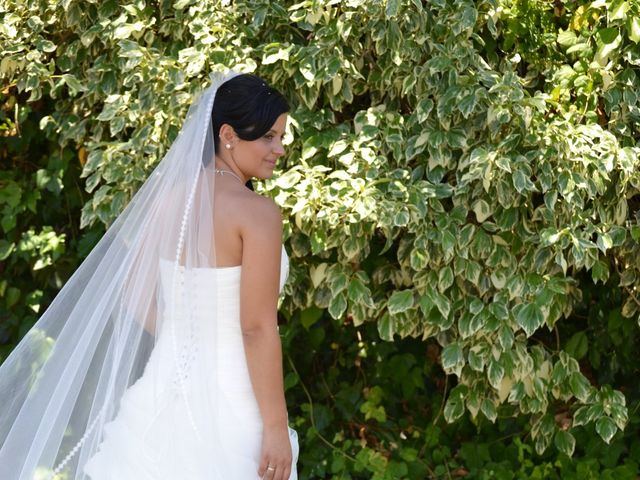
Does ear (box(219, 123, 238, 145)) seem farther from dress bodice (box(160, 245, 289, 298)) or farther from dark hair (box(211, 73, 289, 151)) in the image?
dress bodice (box(160, 245, 289, 298))

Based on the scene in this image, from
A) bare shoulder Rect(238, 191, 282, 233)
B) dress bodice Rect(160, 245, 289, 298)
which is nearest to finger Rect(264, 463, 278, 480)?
dress bodice Rect(160, 245, 289, 298)

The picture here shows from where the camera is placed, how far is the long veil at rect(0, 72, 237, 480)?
102 inches

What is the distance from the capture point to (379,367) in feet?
15.3

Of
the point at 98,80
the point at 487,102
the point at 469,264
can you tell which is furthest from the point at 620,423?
the point at 98,80

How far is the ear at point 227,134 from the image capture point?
268 cm

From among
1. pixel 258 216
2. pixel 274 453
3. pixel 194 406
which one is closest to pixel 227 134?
pixel 258 216

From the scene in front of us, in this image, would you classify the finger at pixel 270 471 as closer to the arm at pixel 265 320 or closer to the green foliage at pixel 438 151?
the arm at pixel 265 320

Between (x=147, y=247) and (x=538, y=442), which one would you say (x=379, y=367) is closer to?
(x=538, y=442)

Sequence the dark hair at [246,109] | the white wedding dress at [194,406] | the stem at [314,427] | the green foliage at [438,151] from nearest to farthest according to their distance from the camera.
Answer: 1. the white wedding dress at [194,406]
2. the dark hair at [246,109]
3. the green foliage at [438,151]
4. the stem at [314,427]

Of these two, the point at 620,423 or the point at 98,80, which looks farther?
the point at 98,80

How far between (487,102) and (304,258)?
0.91m

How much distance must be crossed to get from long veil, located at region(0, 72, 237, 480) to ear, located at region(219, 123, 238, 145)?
1.6 inches

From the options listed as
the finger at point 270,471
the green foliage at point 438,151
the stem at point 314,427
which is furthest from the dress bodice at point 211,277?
the stem at point 314,427

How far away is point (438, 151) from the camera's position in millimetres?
3543
